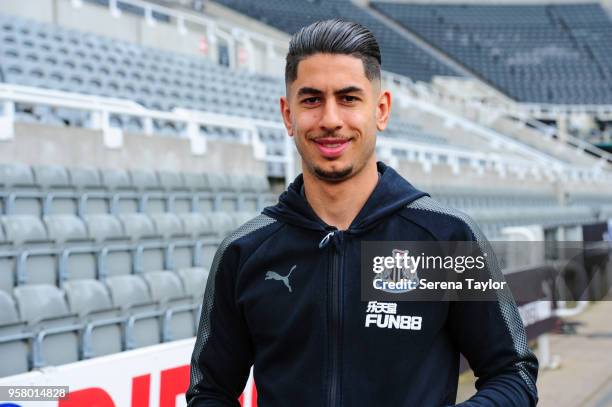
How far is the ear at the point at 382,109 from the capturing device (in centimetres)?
137

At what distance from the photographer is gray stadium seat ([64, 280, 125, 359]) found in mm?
3596

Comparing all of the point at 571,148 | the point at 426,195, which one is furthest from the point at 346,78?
the point at 571,148

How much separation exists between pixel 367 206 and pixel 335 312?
0.61 ft

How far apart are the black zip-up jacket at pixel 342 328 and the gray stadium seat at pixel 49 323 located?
86.7 inches

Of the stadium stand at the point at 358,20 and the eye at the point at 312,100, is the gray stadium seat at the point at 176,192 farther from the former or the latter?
the stadium stand at the point at 358,20

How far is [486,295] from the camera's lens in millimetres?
1281

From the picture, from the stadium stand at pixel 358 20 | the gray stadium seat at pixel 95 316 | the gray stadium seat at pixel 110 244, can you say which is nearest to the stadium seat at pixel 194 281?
the gray stadium seat at pixel 110 244

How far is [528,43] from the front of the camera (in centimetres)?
2862

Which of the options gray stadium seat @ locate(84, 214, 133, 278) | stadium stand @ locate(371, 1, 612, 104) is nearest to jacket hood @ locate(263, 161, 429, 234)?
gray stadium seat @ locate(84, 214, 133, 278)

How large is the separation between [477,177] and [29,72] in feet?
21.8

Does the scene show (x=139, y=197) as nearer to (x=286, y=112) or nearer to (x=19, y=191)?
(x=19, y=191)

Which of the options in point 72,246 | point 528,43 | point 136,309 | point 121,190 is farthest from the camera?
point 528,43

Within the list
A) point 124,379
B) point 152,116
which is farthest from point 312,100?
point 152,116

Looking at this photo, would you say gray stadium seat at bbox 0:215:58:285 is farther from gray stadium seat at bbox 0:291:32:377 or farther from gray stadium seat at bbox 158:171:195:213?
gray stadium seat at bbox 158:171:195:213
